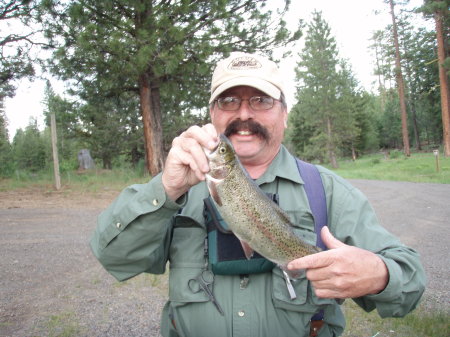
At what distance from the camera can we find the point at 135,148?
90.2ft

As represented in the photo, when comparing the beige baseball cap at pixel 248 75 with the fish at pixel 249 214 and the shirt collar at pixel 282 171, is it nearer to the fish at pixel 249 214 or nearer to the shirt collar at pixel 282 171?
the shirt collar at pixel 282 171

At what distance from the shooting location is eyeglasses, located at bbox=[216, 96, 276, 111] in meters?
2.71

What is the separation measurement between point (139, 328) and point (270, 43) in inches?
499

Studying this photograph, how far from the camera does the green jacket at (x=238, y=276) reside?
214cm

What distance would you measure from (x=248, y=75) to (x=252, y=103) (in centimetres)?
22

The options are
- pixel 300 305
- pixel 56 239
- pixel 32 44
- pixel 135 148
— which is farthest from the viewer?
pixel 135 148

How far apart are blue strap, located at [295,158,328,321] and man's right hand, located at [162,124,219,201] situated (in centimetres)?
86

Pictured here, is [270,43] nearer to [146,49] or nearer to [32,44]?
[146,49]

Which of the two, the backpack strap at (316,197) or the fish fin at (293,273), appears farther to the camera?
the backpack strap at (316,197)

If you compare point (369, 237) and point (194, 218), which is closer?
point (369, 237)

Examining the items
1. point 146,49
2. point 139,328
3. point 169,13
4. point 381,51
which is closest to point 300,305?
point 139,328

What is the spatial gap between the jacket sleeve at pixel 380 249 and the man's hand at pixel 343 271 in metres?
0.05

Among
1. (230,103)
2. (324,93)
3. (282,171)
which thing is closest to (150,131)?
(230,103)

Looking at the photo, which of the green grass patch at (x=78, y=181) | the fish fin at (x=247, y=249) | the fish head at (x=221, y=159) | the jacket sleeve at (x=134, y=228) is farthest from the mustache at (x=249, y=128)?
the green grass patch at (x=78, y=181)
